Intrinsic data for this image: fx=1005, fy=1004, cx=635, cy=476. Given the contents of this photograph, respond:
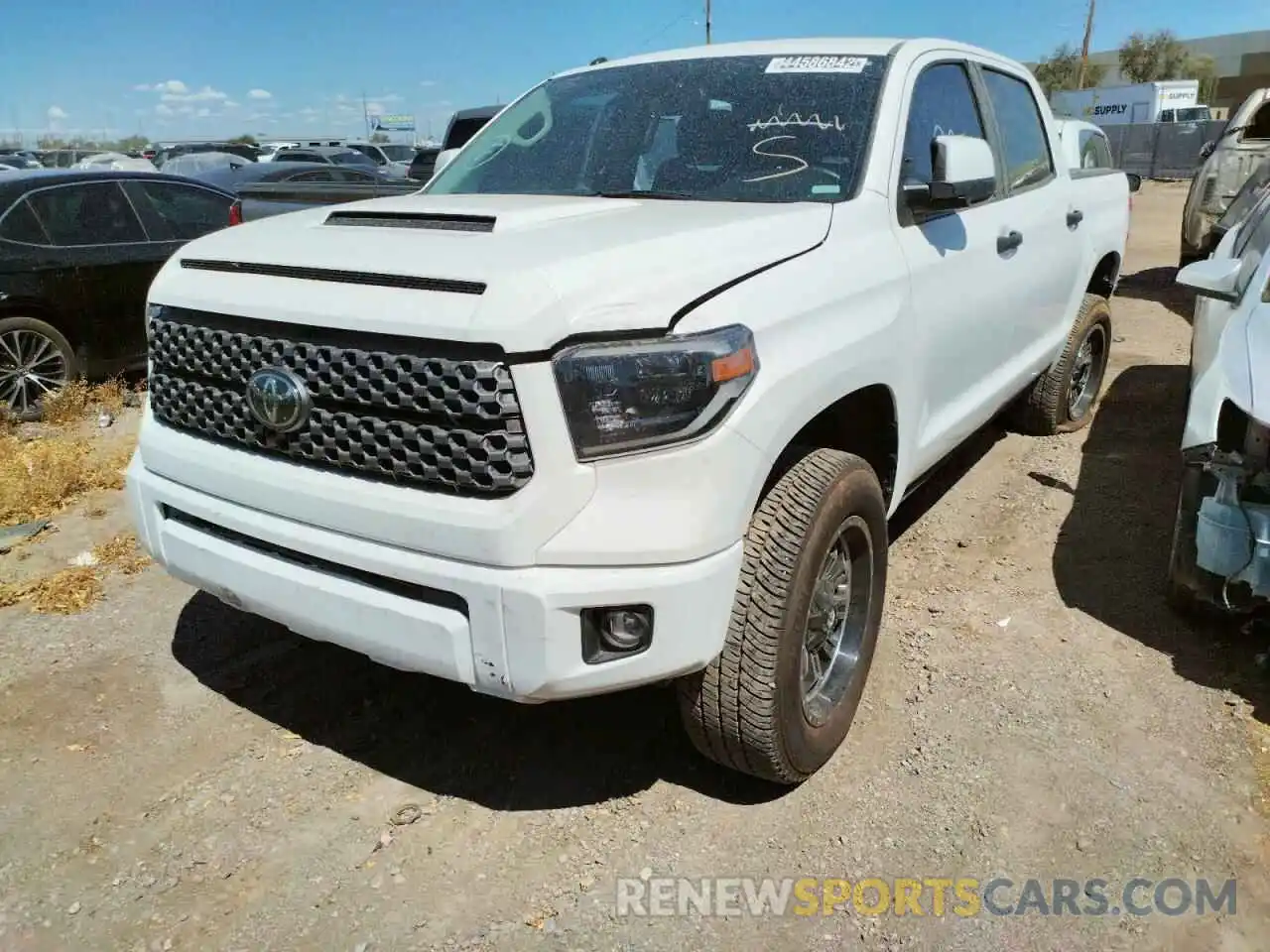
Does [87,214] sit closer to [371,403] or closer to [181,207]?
[181,207]

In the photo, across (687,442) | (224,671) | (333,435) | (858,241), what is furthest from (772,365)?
(224,671)

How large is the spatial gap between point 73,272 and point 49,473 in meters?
2.00

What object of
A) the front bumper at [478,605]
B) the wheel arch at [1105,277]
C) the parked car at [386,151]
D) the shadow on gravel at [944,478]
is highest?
the front bumper at [478,605]

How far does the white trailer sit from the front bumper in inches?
1578

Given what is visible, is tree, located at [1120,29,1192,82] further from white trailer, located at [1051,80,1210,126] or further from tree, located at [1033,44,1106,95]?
white trailer, located at [1051,80,1210,126]

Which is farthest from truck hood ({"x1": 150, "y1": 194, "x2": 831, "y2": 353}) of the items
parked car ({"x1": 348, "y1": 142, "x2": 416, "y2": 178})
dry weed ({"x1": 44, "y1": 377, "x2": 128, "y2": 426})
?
parked car ({"x1": 348, "y1": 142, "x2": 416, "y2": 178})

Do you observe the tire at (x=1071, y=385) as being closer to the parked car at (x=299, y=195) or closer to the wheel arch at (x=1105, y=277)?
the wheel arch at (x=1105, y=277)

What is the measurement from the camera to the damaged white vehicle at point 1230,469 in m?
3.16

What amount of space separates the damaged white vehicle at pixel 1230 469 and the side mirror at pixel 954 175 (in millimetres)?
1106

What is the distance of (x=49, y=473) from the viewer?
5164 millimetres

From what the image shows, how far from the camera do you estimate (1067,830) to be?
8.86 feet

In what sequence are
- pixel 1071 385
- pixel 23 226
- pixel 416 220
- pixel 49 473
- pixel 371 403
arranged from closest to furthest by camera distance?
pixel 371 403
pixel 416 220
pixel 49 473
pixel 1071 385
pixel 23 226

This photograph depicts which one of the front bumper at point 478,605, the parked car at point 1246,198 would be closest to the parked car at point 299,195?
the front bumper at point 478,605

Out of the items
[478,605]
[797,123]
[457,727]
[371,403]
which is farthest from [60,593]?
[797,123]
